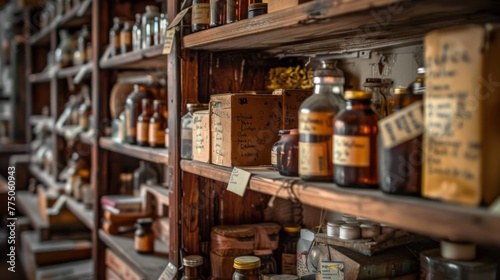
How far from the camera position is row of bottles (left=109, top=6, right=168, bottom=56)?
1.92m

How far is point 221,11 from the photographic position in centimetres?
138

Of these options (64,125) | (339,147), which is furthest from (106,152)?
(339,147)

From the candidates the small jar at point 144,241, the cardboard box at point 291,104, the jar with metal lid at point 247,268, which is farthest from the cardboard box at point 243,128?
the small jar at point 144,241

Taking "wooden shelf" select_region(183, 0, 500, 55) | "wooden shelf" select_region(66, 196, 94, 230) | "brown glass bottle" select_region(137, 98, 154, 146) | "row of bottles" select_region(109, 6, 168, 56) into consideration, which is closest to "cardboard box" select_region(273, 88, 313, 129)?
"wooden shelf" select_region(183, 0, 500, 55)

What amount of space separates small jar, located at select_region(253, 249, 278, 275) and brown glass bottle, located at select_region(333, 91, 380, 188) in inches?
26.6

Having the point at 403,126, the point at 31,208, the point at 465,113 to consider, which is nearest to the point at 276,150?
the point at 403,126

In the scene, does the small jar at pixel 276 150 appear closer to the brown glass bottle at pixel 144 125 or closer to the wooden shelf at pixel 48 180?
the brown glass bottle at pixel 144 125

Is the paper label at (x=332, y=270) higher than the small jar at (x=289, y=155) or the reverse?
the reverse

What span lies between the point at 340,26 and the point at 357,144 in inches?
11.6

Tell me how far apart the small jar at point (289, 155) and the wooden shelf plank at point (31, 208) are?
2.50 metres

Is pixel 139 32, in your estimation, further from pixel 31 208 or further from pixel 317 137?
pixel 31 208

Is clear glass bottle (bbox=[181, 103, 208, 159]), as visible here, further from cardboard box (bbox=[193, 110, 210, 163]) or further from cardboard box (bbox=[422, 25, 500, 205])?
cardboard box (bbox=[422, 25, 500, 205])

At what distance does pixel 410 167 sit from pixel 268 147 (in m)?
0.58

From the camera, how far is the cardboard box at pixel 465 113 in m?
0.73
